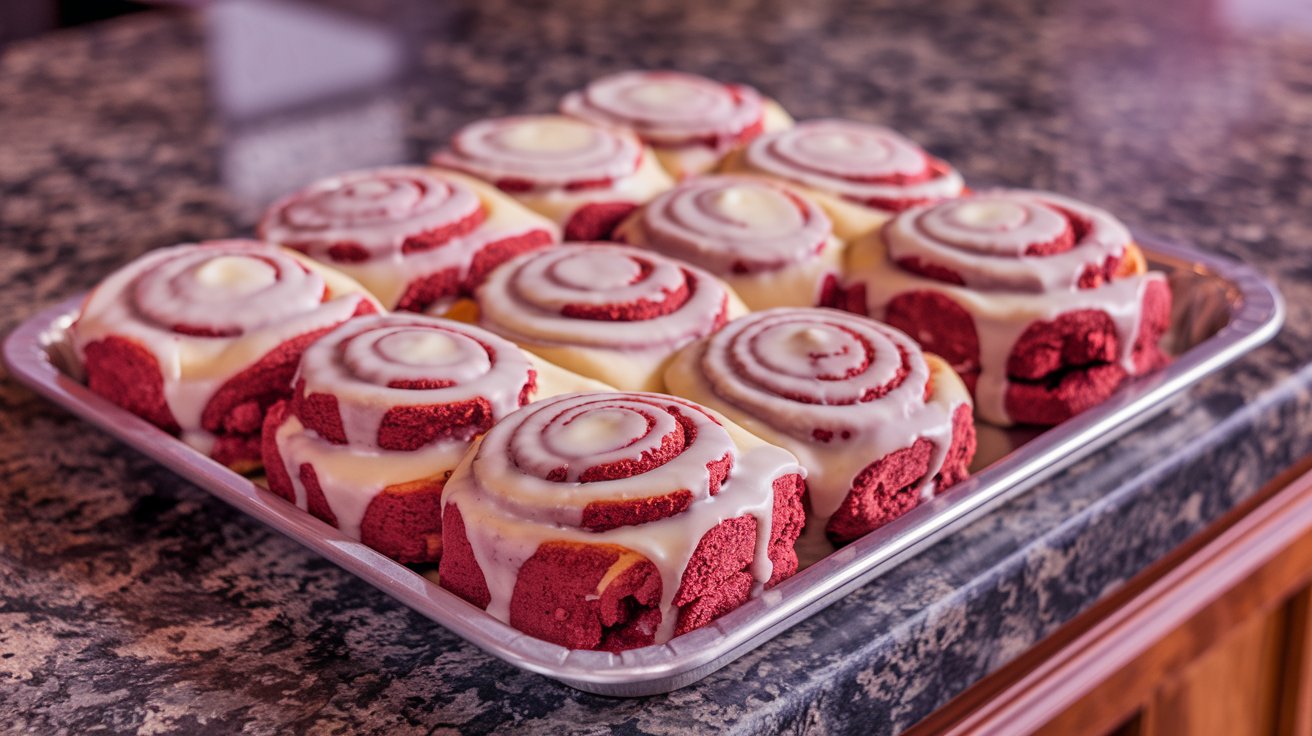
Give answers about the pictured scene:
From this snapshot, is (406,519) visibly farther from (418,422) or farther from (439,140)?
(439,140)

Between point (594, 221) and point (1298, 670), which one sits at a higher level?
point (594, 221)

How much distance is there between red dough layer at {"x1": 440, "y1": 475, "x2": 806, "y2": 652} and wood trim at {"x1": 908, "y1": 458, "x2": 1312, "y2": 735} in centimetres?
20

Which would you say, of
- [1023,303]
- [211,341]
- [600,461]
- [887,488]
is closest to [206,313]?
[211,341]

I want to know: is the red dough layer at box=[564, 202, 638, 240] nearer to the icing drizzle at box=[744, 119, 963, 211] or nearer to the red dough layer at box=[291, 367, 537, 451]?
the icing drizzle at box=[744, 119, 963, 211]

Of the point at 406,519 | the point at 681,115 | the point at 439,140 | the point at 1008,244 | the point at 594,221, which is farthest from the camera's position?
the point at 439,140

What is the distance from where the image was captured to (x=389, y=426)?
0.91 m

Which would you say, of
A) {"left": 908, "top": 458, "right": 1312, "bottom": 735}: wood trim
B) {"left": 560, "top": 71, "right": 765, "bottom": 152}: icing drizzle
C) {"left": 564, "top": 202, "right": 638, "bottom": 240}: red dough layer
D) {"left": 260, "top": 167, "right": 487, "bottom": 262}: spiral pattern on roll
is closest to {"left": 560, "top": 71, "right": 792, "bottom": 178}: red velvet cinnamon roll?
{"left": 560, "top": 71, "right": 765, "bottom": 152}: icing drizzle

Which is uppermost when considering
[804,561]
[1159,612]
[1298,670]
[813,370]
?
[813,370]

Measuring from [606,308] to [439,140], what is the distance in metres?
0.73

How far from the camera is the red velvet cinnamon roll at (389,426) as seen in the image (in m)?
0.90

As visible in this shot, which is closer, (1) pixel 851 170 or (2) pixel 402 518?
(2) pixel 402 518

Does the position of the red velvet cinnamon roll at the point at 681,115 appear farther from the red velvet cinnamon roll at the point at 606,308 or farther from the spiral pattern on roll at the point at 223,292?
the spiral pattern on roll at the point at 223,292

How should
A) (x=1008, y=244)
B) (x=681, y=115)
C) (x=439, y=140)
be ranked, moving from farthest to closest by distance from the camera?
(x=439, y=140) → (x=681, y=115) → (x=1008, y=244)

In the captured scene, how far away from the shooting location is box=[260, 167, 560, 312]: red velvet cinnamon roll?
1145 mm
